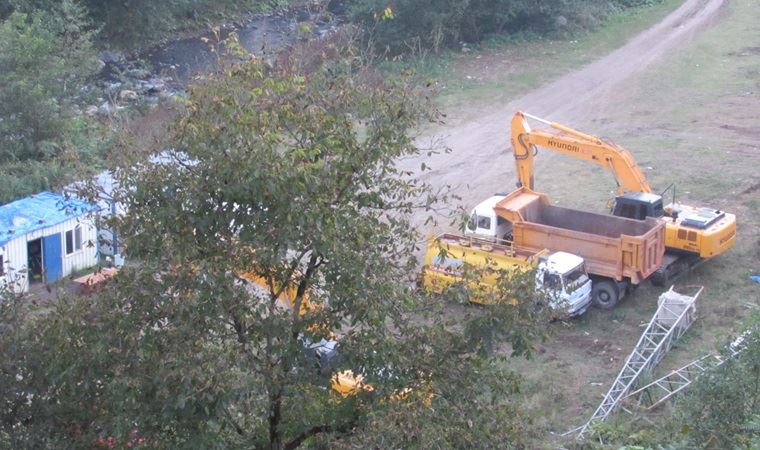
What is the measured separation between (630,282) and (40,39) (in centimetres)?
1571

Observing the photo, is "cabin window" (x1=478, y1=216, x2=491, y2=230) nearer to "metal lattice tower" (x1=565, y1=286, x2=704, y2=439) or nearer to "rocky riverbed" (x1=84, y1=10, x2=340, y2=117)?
"metal lattice tower" (x1=565, y1=286, x2=704, y2=439)

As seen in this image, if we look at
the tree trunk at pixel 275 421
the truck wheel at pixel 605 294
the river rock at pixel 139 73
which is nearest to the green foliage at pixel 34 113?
the river rock at pixel 139 73

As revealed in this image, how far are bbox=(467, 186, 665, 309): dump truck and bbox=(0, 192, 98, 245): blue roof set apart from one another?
7.26 meters

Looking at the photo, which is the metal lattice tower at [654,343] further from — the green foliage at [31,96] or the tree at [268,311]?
the green foliage at [31,96]

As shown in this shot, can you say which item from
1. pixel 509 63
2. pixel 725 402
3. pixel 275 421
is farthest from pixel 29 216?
pixel 509 63

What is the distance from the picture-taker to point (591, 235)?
57.3ft

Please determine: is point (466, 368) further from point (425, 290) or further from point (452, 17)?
point (452, 17)

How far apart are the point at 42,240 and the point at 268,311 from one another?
1208 centimetres

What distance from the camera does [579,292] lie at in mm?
16703

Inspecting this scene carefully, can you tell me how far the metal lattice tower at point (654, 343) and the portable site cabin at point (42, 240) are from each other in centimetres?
931

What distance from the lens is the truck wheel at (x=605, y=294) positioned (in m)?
17.4

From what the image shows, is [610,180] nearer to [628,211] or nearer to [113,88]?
[628,211]

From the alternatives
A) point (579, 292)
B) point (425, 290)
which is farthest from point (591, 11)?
point (425, 290)

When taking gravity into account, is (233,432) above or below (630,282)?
above
